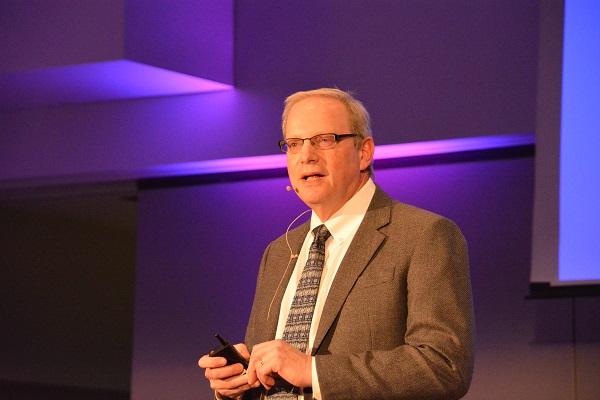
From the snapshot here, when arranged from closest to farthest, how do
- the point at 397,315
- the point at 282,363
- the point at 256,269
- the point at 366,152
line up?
1. the point at 282,363
2. the point at 397,315
3. the point at 366,152
4. the point at 256,269

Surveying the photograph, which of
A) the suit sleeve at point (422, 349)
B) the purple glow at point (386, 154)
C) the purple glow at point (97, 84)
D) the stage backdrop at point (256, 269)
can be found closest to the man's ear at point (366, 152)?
the suit sleeve at point (422, 349)

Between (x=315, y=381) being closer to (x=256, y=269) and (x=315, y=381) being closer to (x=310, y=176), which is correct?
(x=310, y=176)

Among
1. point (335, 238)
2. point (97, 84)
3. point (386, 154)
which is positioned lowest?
point (335, 238)

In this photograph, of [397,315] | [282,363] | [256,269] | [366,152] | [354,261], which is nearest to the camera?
[282,363]

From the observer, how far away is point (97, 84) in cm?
469

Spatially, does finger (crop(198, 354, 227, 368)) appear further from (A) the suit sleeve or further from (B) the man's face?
(B) the man's face

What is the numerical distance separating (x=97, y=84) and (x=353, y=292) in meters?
2.74

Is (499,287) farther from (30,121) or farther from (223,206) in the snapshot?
(30,121)

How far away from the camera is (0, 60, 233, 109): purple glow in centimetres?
441

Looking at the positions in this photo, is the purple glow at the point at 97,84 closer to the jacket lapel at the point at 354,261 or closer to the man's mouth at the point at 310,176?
the man's mouth at the point at 310,176

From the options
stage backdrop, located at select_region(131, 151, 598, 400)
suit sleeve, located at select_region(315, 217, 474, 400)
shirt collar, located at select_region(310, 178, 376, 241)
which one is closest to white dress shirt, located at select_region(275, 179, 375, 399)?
shirt collar, located at select_region(310, 178, 376, 241)

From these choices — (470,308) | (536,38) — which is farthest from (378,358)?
(536,38)

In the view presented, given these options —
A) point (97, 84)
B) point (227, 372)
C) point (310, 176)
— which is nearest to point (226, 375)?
point (227, 372)

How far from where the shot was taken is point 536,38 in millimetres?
4176
